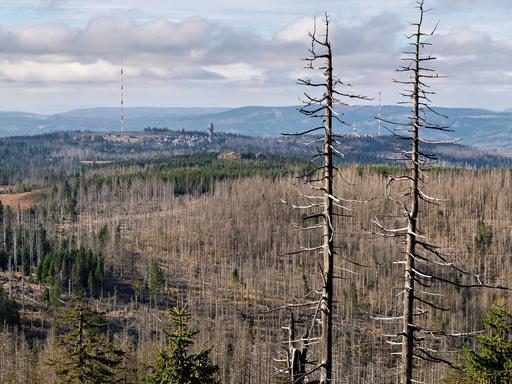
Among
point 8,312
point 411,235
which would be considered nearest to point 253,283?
point 8,312

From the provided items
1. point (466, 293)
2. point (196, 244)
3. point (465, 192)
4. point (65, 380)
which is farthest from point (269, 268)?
point (65, 380)

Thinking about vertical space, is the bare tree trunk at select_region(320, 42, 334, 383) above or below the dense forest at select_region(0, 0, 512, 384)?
above

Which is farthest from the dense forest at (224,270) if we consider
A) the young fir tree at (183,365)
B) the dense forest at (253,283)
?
the young fir tree at (183,365)

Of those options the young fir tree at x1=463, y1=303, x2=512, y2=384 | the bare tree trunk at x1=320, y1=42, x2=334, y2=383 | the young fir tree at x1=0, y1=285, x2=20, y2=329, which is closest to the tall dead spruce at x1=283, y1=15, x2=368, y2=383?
the bare tree trunk at x1=320, y1=42, x2=334, y2=383

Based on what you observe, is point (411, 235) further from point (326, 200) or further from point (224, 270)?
point (224, 270)

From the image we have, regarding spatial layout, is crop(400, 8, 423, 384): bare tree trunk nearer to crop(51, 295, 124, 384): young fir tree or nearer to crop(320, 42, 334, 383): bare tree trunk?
crop(320, 42, 334, 383): bare tree trunk

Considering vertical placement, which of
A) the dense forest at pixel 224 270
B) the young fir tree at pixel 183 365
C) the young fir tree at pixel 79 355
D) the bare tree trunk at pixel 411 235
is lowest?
the dense forest at pixel 224 270

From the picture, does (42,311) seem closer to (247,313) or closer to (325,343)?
(247,313)

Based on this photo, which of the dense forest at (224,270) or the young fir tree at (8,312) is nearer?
the dense forest at (224,270)

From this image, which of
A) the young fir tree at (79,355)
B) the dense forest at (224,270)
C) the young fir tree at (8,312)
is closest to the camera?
the young fir tree at (79,355)

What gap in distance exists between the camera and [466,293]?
130m

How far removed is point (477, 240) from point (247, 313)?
6689 centimetres

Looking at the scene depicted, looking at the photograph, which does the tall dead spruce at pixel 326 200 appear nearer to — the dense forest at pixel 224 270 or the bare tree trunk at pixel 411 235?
the bare tree trunk at pixel 411 235

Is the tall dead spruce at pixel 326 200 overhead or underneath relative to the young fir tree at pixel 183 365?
overhead
